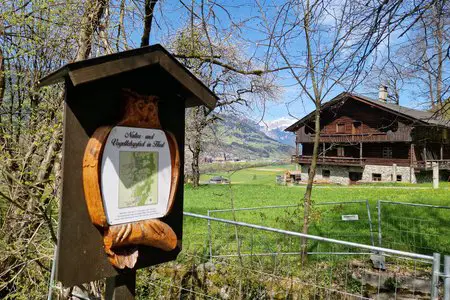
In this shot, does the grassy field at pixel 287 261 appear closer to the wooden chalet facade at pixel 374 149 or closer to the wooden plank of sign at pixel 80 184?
the wooden plank of sign at pixel 80 184

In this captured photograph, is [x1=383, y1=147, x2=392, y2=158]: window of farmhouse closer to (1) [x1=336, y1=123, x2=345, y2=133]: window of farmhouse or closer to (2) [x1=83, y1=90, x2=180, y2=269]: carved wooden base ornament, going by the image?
(1) [x1=336, y1=123, x2=345, y2=133]: window of farmhouse

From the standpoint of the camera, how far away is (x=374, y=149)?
30.7 m

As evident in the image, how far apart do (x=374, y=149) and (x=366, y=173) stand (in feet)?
7.76

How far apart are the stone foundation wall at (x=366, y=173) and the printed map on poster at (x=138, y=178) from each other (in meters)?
29.3

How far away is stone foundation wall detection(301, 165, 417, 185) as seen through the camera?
91.1 feet

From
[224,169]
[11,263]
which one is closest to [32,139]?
[11,263]

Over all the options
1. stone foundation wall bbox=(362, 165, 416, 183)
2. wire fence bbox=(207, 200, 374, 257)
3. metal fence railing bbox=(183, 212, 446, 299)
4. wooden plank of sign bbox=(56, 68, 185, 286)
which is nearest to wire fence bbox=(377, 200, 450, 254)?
wire fence bbox=(207, 200, 374, 257)

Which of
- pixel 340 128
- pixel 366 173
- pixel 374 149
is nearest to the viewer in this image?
pixel 366 173

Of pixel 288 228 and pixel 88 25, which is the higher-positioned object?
pixel 88 25

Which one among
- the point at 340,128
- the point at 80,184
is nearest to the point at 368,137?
the point at 340,128

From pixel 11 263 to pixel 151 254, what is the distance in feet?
7.83

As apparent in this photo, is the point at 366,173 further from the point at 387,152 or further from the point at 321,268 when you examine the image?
the point at 321,268

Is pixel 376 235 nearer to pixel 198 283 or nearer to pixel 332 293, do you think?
pixel 332 293

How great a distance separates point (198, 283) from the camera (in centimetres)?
468
